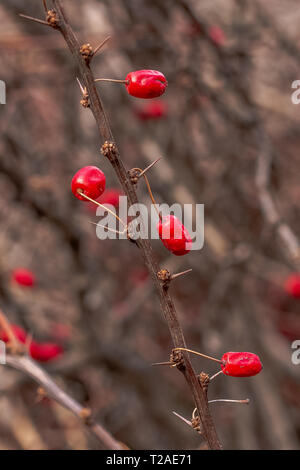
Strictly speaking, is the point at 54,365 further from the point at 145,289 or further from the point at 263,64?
the point at 263,64

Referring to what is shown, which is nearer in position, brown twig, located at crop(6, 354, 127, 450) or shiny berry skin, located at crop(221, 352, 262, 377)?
shiny berry skin, located at crop(221, 352, 262, 377)

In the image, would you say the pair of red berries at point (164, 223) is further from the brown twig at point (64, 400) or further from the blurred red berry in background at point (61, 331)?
the blurred red berry in background at point (61, 331)

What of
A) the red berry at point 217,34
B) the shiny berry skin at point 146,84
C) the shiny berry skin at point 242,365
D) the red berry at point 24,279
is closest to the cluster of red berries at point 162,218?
the shiny berry skin at point 146,84

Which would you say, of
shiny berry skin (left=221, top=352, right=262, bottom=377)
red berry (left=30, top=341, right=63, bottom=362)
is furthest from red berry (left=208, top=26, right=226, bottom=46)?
shiny berry skin (left=221, top=352, right=262, bottom=377)

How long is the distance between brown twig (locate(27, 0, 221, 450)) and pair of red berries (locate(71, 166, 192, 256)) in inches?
3.9

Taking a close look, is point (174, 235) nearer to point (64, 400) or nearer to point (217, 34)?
point (64, 400)

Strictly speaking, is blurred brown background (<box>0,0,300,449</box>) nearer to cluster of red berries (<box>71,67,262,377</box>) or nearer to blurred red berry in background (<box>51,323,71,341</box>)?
blurred red berry in background (<box>51,323,71,341</box>)

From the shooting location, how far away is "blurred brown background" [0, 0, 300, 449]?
365cm

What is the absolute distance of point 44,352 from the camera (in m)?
3.54

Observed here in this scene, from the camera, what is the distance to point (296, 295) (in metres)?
3.79

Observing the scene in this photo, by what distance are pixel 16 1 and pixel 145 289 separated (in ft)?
8.07

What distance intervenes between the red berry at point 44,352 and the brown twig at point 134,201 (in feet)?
7.87

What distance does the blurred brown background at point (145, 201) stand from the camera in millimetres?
3648

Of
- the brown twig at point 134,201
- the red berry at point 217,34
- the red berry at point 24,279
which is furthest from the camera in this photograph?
the red berry at point 217,34
